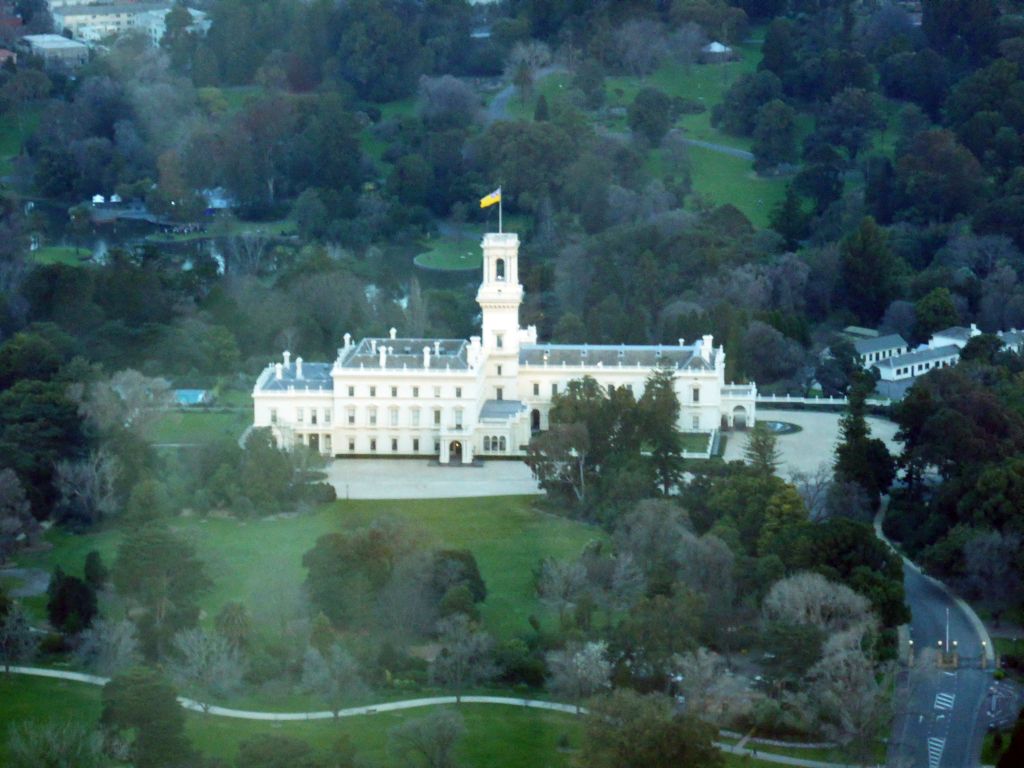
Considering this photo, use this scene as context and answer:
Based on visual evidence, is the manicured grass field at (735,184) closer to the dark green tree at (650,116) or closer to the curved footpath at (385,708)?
the dark green tree at (650,116)

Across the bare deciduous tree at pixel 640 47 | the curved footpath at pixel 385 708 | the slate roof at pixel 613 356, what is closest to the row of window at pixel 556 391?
the slate roof at pixel 613 356

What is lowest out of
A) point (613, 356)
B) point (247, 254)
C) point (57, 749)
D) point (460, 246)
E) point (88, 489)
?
point (57, 749)

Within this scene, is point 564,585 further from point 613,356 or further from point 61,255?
point 61,255

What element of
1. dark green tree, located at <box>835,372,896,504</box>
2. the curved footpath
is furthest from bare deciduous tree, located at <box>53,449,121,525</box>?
dark green tree, located at <box>835,372,896,504</box>

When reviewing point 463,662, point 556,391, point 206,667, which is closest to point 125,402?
point 556,391

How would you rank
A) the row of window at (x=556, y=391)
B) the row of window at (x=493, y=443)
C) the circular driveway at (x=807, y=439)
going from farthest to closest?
the row of window at (x=556, y=391) < the row of window at (x=493, y=443) < the circular driveway at (x=807, y=439)

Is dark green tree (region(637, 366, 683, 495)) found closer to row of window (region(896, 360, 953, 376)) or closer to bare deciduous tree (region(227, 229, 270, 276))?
row of window (region(896, 360, 953, 376))

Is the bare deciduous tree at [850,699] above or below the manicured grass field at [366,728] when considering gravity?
above

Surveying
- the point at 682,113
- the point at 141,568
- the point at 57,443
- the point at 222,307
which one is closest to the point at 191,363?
the point at 222,307

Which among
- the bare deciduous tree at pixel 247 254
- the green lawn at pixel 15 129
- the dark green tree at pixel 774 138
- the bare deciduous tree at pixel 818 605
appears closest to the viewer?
the bare deciduous tree at pixel 818 605
